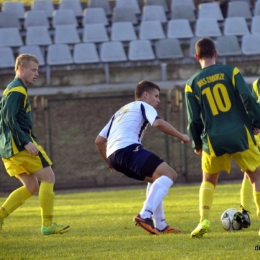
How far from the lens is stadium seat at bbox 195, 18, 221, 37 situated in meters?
17.3

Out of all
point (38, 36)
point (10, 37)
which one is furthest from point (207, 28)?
point (10, 37)

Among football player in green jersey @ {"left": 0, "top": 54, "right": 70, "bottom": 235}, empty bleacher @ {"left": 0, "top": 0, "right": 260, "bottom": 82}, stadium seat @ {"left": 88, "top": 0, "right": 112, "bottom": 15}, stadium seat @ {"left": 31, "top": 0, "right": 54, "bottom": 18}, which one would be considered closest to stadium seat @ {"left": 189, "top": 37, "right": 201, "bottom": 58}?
empty bleacher @ {"left": 0, "top": 0, "right": 260, "bottom": 82}

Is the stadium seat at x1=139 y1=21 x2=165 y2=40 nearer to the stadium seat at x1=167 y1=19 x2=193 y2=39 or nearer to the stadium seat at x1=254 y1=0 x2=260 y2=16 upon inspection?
the stadium seat at x1=167 y1=19 x2=193 y2=39

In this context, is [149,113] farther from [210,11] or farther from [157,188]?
[210,11]

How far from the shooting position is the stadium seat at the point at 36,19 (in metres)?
18.0

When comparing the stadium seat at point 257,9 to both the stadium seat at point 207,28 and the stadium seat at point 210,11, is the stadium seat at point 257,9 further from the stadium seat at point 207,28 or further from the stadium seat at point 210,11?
the stadium seat at point 207,28

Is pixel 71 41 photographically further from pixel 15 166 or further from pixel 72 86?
pixel 15 166

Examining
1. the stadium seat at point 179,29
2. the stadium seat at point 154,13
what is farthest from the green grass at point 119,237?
the stadium seat at point 154,13

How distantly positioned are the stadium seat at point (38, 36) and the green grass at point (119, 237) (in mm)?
7052

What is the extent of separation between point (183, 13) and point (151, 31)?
1504mm

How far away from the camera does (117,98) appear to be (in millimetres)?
14617

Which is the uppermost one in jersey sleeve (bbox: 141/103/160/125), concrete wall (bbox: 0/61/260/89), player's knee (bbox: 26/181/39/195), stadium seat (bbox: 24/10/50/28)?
stadium seat (bbox: 24/10/50/28)

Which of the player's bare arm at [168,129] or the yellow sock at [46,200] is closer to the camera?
the player's bare arm at [168,129]

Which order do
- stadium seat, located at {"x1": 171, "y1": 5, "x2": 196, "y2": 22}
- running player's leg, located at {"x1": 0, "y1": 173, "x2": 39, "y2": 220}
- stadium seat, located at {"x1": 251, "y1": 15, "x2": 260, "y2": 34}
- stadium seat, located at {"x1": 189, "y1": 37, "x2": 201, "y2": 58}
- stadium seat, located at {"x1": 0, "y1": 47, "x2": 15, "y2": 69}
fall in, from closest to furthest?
running player's leg, located at {"x1": 0, "y1": 173, "x2": 39, "y2": 220}
stadium seat, located at {"x1": 0, "y1": 47, "x2": 15, "y2": 69}
stadium seat, located at {"x1": 189, "y1": 37, "x2": 201, "y2": 58}
stadium seat, located at {"x1": 251, "y1": 15, "x2": 260, "y2": 34}
stadium seat, located at {"x1": 171, "y1": 5, "x2": 196, "y2": 22}
